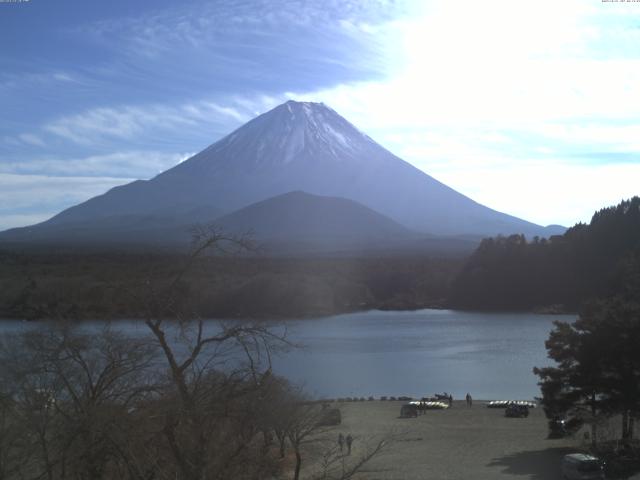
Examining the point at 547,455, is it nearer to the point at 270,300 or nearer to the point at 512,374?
the point at 512,374

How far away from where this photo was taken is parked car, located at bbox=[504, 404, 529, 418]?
12823 millimetres

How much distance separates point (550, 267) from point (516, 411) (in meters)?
28.8

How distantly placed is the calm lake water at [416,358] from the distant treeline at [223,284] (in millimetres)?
1356

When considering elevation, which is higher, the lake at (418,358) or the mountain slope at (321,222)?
the mountain slope at (321,222)

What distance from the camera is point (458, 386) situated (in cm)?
1764

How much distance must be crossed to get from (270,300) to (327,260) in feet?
64.2

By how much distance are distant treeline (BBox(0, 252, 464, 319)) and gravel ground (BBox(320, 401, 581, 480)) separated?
7.95ft

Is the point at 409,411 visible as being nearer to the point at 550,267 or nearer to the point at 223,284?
the point at 223,284

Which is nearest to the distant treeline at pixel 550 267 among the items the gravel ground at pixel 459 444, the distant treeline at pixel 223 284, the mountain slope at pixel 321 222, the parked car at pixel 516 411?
the distant treeline at pixel 223 284

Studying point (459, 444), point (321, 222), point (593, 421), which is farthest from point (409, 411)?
point (321, 222)

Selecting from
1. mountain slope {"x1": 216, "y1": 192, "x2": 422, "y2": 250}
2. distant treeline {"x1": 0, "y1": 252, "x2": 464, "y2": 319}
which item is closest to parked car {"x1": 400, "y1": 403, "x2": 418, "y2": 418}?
distant treeline {"x1": 0, "y1": 252, "x2": 464, "y2": 319}

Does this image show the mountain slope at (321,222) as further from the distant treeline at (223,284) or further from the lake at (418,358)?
the lake at (418,358)

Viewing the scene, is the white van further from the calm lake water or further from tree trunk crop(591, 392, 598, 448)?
the calm lake water

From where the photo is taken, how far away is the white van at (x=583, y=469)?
23.8 ft
